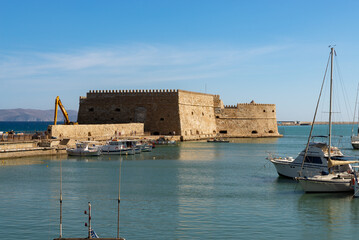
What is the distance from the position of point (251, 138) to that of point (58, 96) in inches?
1156

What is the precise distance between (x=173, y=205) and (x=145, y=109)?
41.6m

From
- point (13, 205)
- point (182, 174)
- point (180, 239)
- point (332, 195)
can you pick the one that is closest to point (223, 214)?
point (180, 239)

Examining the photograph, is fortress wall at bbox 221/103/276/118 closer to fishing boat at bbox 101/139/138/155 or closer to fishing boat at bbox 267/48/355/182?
fishing boat at bbox 101/139/138/155

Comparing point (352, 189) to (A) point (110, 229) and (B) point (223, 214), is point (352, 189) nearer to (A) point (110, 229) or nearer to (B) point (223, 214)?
(B) point (223, 214)

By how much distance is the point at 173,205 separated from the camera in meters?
19.3

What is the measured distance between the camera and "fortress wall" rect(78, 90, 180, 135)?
2372 inches

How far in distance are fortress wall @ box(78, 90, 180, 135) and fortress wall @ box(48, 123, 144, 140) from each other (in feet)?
8.16

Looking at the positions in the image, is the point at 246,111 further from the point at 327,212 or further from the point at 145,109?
the point at 327,212

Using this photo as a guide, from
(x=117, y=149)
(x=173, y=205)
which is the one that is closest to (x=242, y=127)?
(x=117, y=149)

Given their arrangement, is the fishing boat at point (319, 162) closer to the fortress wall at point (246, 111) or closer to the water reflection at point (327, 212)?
the water reflection at point (327, 212)

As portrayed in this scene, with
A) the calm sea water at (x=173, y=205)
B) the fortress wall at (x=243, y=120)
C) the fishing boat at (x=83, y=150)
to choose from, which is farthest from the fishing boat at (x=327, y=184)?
the fortress wall at (x=243, y=120)

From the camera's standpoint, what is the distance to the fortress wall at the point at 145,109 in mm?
60250

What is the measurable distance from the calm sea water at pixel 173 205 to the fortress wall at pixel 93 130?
13334 mm

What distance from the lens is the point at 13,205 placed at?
1883 cm
